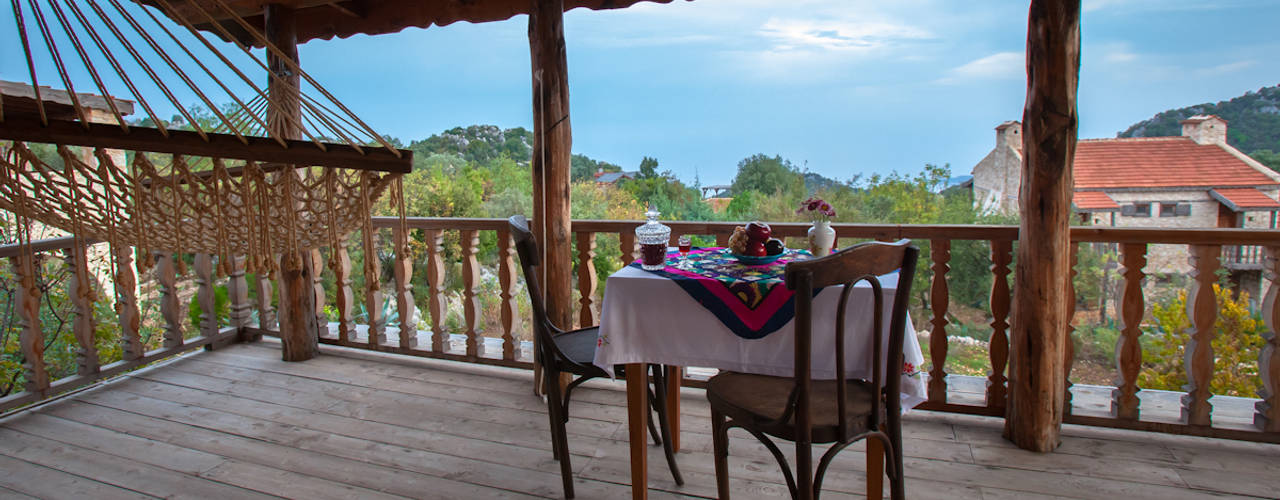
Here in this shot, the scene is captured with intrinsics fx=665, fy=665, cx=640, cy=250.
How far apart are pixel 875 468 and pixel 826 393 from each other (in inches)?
8.5

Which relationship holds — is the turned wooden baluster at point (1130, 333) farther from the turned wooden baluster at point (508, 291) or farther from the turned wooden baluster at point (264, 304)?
Result: the turned wooden baluster at point (264, 304)

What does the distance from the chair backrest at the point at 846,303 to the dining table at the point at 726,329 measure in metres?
0.06

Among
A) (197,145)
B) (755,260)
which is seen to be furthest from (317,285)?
(755,260)

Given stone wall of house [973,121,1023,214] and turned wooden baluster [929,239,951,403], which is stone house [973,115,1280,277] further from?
turned wooden baluster [929,239,951,403]

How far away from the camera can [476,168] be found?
784cm

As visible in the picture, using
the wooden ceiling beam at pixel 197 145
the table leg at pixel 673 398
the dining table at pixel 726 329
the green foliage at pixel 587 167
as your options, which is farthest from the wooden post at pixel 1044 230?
the green foliage at pixel 587 167

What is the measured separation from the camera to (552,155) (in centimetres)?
257

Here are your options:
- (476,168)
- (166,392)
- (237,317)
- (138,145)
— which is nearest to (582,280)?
(138,145)

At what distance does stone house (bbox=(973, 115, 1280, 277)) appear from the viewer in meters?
3.12

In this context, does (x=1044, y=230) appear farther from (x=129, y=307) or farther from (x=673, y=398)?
(x=129, y=307)

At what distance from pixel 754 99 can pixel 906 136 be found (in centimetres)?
168

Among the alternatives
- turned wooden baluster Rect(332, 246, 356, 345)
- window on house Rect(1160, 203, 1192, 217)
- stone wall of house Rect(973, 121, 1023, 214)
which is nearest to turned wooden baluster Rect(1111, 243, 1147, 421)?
window on house Rect(1160, 203, 1192, 217)

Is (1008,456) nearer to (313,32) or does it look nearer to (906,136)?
(313,32)

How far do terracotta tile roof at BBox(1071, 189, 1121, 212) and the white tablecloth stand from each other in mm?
2743
